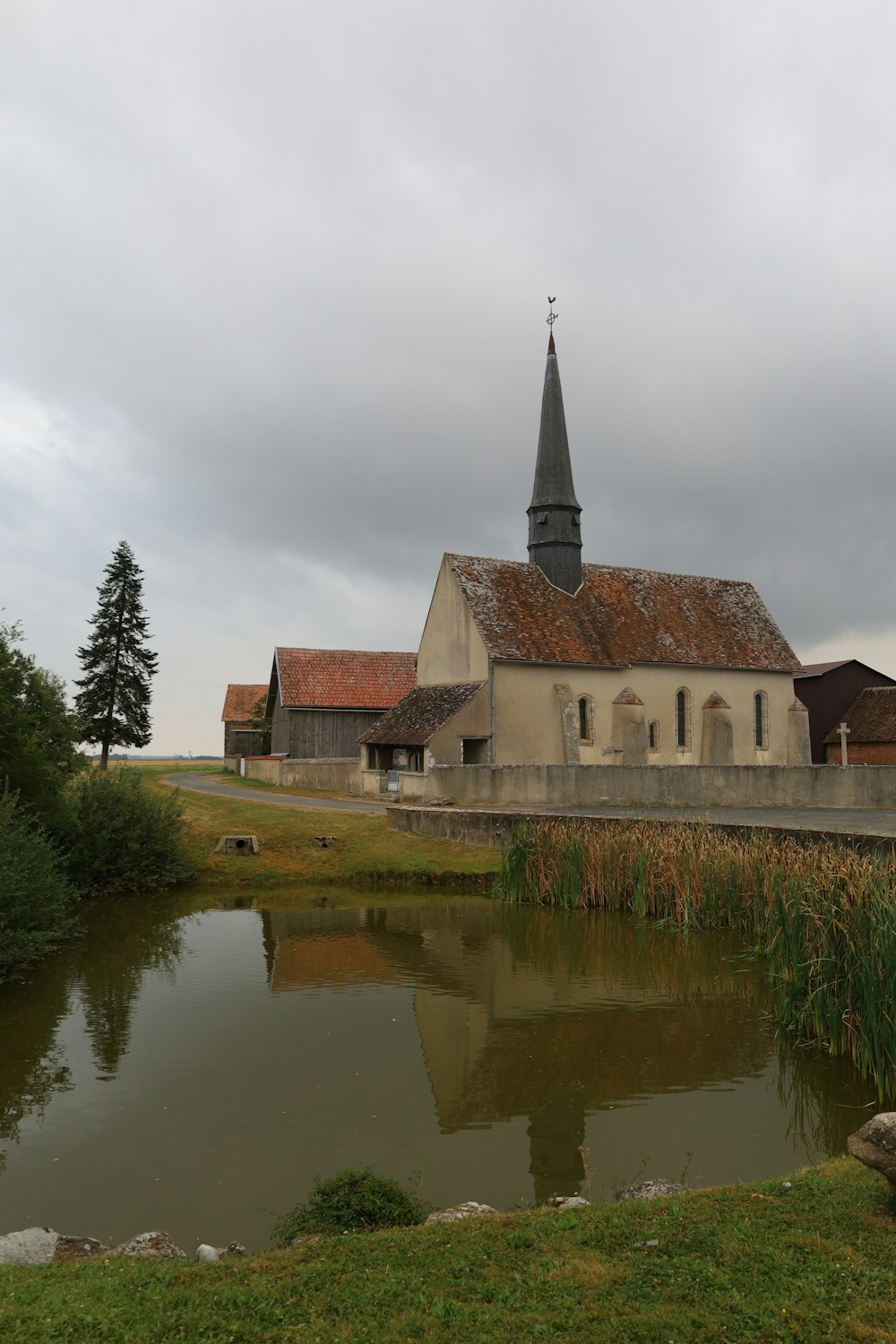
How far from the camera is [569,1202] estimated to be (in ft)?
21.0

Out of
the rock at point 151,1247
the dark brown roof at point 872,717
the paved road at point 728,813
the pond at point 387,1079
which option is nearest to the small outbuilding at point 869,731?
the dark brown roof at point 872,717

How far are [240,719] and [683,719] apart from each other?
34.6m

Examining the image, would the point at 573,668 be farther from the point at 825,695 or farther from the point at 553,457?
the point at 825,695

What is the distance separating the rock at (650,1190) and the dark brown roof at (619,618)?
2617 centimetres

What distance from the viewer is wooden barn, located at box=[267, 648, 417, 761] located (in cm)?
4269

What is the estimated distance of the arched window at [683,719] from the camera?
37.5m

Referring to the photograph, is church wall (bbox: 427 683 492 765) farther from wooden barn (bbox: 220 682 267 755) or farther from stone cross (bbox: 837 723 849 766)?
wooden barn (bbox: 220 682 267 755)

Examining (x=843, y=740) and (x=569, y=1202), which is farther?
(x=843, y=740)

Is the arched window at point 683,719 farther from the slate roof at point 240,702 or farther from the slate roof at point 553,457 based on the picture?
the slate roof at point 240,702

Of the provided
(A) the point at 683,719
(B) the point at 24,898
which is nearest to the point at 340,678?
(A) the point at 683,719

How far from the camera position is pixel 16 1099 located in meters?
9.25

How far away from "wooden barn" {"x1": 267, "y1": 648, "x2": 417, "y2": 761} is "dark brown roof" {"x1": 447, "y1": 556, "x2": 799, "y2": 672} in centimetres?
1050

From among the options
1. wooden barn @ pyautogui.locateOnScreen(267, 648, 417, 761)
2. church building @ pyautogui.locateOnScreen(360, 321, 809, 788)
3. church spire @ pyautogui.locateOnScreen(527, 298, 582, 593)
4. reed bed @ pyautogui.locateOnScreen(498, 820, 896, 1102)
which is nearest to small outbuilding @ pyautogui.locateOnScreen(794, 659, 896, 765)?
church building @ pyautogui.locateOnScreen(360, 321, 809, 788)

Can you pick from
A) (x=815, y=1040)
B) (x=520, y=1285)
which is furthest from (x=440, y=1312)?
(x=815, y=1040)
